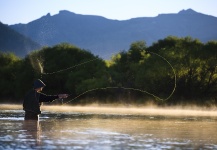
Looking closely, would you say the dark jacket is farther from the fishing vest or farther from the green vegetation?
the green vegetation

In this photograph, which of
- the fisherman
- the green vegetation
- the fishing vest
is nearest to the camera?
the fisherman

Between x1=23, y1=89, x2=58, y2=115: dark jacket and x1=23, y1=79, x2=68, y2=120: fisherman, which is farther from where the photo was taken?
Answer: x1=23, y1=89, x2=58, y2=115: dark jacket

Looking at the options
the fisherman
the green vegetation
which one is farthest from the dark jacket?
the green vegetation

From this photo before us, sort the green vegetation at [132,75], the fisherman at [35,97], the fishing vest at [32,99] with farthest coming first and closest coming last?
the green vegetation at [132,75], the fishing vest at [32,99], the fisherman at [35,97]

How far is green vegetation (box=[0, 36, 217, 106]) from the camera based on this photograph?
70812 millimetres

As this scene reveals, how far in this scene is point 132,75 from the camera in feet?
265

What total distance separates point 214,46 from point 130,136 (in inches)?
2283

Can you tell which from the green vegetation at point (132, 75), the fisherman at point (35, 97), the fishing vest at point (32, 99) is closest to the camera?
the fisherman at point (35, 97)

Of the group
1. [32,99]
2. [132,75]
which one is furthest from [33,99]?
[132,75]

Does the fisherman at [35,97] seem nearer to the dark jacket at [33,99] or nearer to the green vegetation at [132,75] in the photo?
the dark jacket at [33,99]

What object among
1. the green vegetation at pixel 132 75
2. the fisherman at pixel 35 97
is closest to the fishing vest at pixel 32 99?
the fisherman at pixel 35 97

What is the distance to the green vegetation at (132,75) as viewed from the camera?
2788 inches

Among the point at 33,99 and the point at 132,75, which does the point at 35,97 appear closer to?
the point at 33,99

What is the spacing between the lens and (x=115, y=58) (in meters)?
93.8
